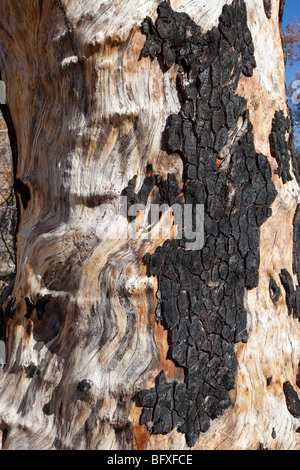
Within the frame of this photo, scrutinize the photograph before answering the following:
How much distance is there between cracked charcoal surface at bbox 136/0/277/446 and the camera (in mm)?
1521

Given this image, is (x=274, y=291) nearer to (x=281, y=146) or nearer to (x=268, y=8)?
(x=281, y=146)

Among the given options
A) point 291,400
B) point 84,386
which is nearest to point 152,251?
point 84,386

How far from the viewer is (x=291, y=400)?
1706mm

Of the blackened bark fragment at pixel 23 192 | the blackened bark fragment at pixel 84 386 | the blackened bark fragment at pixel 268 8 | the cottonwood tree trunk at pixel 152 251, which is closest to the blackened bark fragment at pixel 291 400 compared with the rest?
the cottonwood tree trunk at pixel 152 251

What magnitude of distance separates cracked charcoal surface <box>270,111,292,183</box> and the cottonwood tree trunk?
1cm

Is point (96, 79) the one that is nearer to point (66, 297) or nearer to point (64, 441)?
point (66, 297)

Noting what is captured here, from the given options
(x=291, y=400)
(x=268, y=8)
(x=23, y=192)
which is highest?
(x=268, y=8)

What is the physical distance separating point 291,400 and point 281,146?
878mm

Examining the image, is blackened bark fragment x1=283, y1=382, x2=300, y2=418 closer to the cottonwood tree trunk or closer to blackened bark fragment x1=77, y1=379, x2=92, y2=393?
the cottonwood tree trunk

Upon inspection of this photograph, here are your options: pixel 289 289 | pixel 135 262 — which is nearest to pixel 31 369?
pixel 135 262

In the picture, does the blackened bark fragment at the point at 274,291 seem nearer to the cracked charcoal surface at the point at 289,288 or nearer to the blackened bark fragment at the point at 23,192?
the cracked charcoal surface at the point at 289,288

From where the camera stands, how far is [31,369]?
1.62 m

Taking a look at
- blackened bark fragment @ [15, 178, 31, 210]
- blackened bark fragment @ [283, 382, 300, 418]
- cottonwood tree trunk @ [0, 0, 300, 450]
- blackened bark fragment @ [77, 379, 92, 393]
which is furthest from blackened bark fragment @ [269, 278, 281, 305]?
blackened bark fragment @ [15, 178, 31, 210]

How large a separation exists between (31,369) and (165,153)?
2.69ft
